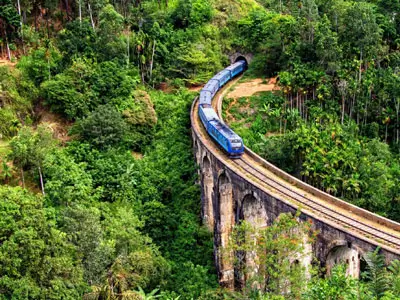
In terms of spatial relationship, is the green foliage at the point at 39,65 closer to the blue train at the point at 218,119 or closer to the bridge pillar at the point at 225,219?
the blue train at the point at 218,119

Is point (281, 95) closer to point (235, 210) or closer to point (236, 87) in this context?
point (236, 87)

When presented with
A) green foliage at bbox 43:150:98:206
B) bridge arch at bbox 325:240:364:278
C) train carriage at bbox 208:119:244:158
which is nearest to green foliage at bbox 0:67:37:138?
green foliage at bbox 43:150:98:206

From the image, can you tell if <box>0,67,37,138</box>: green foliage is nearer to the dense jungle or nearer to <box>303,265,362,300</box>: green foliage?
the dense jungle

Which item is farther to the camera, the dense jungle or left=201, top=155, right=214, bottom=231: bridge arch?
left=201, top=155, right=214, bottom=231: bridge arch

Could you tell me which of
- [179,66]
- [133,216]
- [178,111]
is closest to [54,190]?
[133,216]

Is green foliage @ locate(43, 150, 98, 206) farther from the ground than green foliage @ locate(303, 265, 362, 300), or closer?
closer

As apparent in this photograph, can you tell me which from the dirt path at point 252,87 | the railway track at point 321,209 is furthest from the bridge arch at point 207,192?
the dirt path at point 252,87
